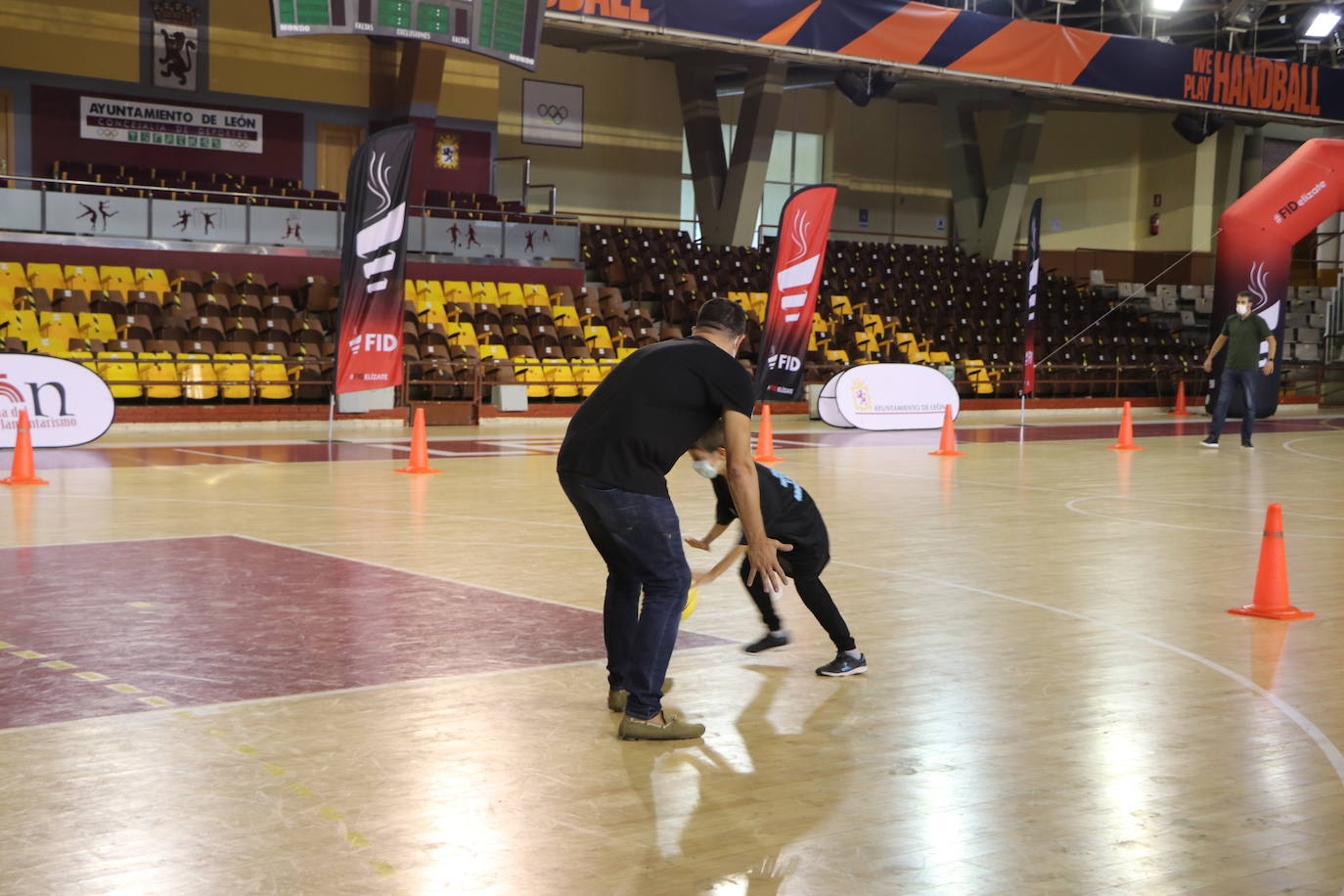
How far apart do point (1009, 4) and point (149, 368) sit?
24.8 metres

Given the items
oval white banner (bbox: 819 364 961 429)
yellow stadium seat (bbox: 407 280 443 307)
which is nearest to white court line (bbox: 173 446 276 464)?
yellow stadium seat (bbox: 407 280 443 307)

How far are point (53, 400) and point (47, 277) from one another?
5963mm

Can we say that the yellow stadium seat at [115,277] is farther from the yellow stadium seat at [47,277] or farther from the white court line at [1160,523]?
the white court line at [1160,523]

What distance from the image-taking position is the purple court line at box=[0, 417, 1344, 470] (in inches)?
664

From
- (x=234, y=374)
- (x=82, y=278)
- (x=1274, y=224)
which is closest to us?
(x=234, y=374)

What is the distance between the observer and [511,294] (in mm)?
27266

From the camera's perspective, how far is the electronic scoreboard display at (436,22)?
897 inches

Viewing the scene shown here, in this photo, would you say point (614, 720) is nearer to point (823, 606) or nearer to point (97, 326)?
point (823, 606)

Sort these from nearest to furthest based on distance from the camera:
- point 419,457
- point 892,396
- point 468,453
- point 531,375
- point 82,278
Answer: point 419,457
point 468,453
point 82,278
point 892,396
point 531,375

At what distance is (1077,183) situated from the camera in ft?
145

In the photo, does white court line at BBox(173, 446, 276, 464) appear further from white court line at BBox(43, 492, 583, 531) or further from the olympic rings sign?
the olympic rings sign

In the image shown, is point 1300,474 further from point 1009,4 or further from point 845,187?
point 845,187

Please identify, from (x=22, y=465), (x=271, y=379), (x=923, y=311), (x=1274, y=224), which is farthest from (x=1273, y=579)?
(x=923, y=311)

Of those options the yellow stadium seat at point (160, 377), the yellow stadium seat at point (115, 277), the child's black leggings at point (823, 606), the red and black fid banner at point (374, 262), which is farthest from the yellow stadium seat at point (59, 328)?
the child's black leggings at point (823, 606)
